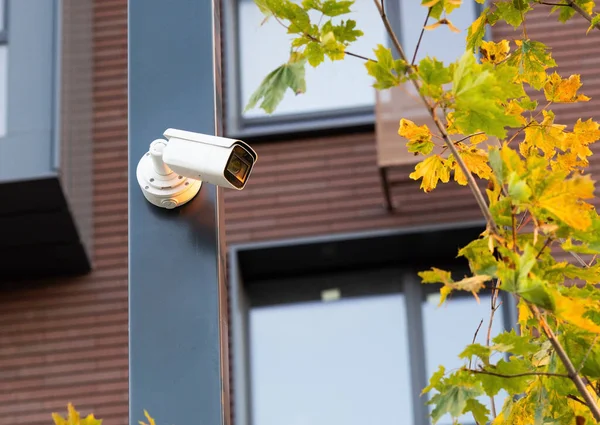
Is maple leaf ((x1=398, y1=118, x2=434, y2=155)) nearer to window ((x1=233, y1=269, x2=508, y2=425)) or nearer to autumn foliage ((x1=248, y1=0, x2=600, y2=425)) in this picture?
autumn foliage ((x1=248, y1=0, x2=600, y2=425))

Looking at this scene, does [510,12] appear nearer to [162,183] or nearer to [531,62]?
[531,62]

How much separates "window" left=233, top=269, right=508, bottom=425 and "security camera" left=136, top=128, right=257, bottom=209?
5.89 meters

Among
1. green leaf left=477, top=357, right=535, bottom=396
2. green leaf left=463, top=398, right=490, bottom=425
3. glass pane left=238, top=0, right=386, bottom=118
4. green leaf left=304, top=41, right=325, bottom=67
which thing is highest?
glass pane left=238, top=0, right=386, bottom=118

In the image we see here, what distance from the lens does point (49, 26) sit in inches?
326

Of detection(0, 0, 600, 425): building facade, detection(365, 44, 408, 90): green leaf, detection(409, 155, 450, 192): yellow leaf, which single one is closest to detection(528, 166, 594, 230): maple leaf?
detection(365, 44, 408, 90): green leaf

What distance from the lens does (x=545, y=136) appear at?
3.55 m

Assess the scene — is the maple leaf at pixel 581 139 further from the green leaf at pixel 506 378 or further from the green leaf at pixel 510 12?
the green leaf at pixel 506 378

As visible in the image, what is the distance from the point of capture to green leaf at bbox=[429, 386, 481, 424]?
2643mm

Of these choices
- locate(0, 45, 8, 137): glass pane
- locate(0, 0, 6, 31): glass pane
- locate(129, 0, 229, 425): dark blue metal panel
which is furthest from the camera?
locate(0, 0, 6, 31): glass pane

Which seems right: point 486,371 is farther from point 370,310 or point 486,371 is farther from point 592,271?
point 370,310

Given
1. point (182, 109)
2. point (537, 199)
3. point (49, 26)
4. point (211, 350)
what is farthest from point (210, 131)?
point (49, 26)

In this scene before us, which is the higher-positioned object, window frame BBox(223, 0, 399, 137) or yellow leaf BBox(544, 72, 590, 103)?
window frame BBox(223, 0, 399, 137)

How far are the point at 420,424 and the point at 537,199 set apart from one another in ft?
20.2

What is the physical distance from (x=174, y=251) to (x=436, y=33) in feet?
21.7
